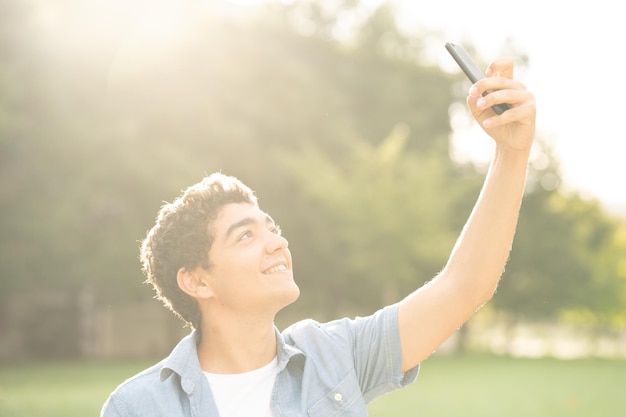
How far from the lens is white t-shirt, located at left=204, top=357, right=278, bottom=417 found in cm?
302

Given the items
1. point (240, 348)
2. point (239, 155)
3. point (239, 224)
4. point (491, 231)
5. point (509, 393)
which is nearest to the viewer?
point (491, 231)

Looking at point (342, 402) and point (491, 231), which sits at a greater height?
point (491, 231)

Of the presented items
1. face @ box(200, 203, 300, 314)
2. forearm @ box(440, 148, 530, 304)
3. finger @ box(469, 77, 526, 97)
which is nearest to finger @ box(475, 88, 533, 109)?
finger @ box(469, 77, 526, 97)

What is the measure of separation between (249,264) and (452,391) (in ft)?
56.6

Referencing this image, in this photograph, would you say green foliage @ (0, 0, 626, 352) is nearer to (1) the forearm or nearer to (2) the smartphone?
(1) the forearm

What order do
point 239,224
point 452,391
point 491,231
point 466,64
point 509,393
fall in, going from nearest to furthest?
point 466,64
point 491,231
point 239,224
point 509,393
point 452,391

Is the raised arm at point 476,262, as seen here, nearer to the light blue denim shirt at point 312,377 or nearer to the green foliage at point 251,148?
the light blue denim shirt at point 312,377

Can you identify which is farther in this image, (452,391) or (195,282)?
(452,391)

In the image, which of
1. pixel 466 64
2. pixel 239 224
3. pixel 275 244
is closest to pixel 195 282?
pixel 239 224

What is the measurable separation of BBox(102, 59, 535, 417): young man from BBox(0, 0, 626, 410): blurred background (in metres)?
21.0

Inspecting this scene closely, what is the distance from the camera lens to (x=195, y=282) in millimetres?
3402

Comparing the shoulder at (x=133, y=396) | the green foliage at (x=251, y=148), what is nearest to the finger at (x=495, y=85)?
the shoulder at (x=133, y=396)

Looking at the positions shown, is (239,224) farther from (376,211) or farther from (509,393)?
(376,211)

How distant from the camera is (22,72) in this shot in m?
25.1
